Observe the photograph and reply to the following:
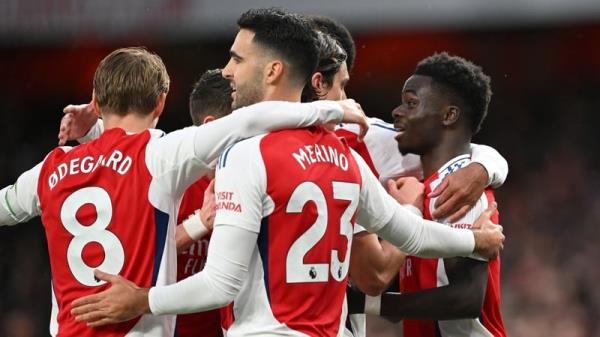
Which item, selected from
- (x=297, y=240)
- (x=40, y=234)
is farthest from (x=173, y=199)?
(x=40, y=234)

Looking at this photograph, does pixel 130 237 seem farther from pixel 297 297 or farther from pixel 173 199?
pixel 297 297

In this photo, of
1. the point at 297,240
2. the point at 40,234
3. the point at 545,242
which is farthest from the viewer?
the point at 40,234

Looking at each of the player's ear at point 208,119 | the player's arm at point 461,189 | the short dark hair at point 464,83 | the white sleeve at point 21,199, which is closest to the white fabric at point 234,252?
the white sleeve at point 21,199

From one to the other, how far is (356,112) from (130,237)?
2.84 feet

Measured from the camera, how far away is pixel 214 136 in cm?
339

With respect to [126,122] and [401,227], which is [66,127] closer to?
[126,122]

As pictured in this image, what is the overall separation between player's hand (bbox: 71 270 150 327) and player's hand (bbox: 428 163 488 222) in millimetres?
1280

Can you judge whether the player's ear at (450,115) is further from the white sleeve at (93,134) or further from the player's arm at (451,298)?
the white sleeve at (93,134)

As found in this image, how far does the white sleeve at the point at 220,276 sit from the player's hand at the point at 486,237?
0.96m

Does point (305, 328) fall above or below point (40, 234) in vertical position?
above

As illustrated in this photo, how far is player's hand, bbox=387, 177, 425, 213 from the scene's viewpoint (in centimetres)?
411

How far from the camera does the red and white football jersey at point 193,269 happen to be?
13.1 feet

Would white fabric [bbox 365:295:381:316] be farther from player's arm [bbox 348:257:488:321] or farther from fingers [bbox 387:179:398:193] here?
fingers [bbox 387:179:398:193]

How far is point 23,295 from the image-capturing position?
371 inches
